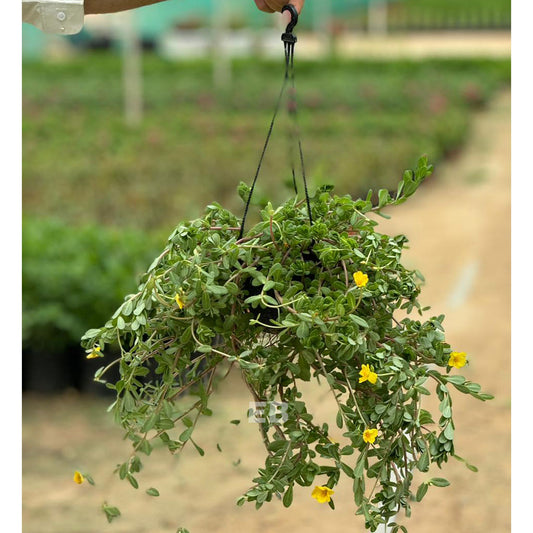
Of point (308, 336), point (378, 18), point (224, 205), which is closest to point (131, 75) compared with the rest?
point (224, 205)

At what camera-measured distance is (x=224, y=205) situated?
709 centimetres

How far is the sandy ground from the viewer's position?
3.07 meters

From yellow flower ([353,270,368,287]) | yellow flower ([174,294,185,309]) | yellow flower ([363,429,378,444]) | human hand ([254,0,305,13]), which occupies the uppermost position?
human hand ([254,0,305,13])

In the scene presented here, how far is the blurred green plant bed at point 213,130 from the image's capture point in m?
7.17

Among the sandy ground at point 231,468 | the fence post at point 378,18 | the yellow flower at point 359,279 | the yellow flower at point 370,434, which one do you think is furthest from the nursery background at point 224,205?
the fence post at point 378,18

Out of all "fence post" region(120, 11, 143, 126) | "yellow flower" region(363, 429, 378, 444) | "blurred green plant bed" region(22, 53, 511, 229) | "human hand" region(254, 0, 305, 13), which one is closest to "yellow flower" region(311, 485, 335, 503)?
"yellow flower" region(363, 429, 378, 444)

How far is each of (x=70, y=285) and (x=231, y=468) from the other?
1.25 m

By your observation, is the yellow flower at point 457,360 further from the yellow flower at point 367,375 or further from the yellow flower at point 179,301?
the yellow flower at point 179,301

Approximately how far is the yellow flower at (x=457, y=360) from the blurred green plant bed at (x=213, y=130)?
9.46 ft

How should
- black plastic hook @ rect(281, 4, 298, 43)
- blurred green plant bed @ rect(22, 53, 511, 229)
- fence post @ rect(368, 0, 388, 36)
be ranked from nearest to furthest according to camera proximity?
1. black plastic hook @ rect(281, 4, 298, 43)
2. blurred green plant bed @ rect(22, 53, 511, 229)
3. fence post @ rect(368, 0, 388, 36)

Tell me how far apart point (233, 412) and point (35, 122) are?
25.5 feet

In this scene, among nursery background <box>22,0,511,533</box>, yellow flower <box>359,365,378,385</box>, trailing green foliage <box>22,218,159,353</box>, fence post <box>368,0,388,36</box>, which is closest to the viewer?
yellow flower <box>359,365,378,385</box>

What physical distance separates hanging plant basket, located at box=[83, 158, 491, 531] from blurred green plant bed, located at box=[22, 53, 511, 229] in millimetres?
2766

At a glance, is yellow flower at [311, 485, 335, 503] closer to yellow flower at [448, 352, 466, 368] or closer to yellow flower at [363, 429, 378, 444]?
yellow flower at [363, 429, 378, 444]
